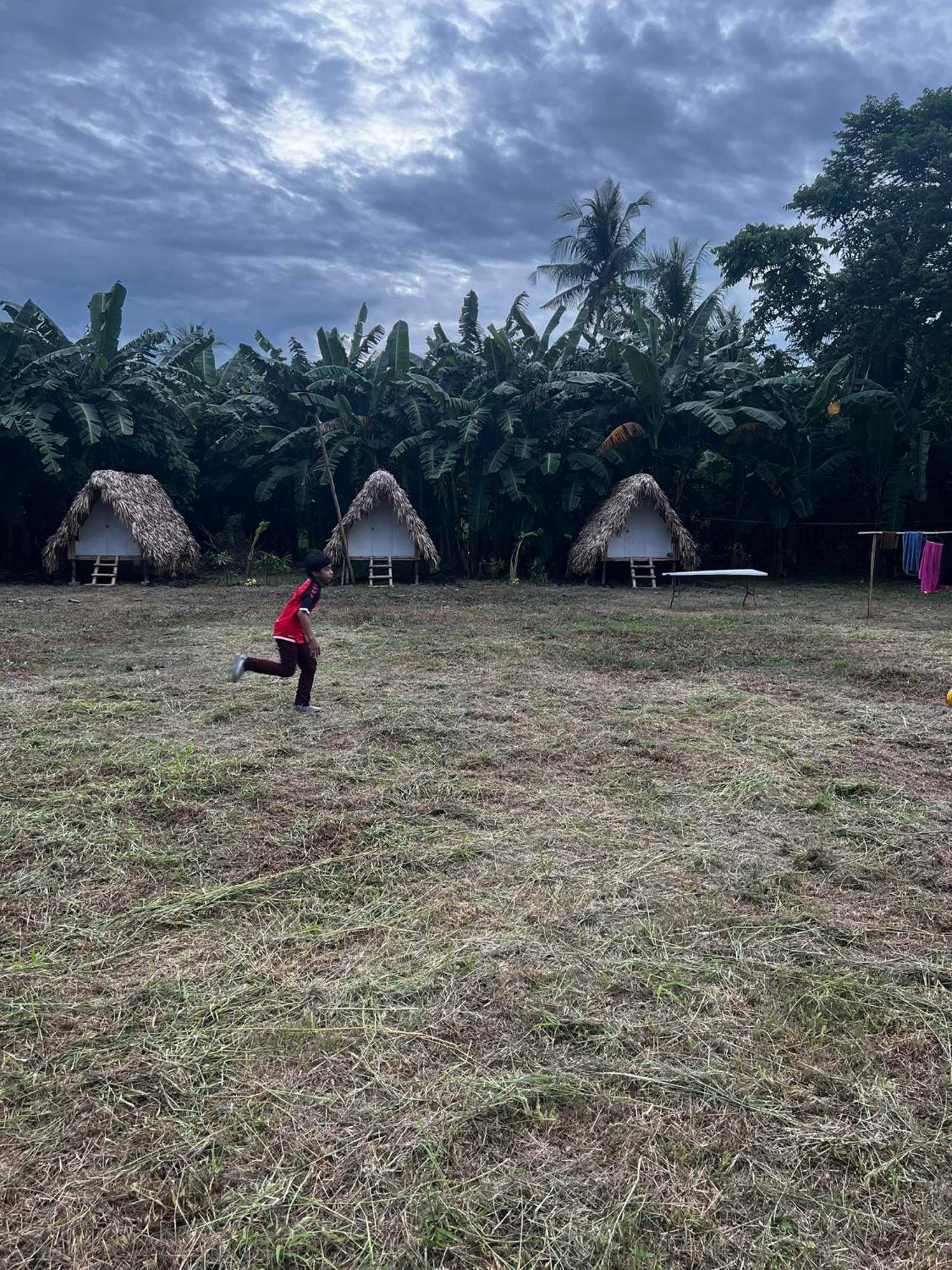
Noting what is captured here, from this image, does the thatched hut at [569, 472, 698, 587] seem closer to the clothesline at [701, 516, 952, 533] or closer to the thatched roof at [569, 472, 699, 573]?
the thatched roof at [569, 472, 699, 573]

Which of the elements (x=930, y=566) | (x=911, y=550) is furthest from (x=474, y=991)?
(x=911, y=550)

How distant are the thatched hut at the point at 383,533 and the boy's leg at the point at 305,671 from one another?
9.77 m

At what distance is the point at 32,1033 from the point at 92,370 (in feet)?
48.6

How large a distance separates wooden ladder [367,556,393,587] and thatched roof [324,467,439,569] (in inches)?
25.8

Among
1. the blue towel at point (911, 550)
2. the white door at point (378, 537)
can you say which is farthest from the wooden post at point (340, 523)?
the blue towel at point (911, 550)

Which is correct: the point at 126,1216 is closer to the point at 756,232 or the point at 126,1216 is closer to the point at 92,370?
the point at 92,370

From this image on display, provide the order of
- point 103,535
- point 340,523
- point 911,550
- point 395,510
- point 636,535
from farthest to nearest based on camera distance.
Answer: point 636,535, point 395,510, point 340,523, point 103,535, point 911,550

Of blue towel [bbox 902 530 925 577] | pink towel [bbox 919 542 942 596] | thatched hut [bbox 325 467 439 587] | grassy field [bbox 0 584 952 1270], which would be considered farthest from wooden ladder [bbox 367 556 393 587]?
grassy field [bbox 0 584 952 1270]

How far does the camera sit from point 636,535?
1606 centimetres

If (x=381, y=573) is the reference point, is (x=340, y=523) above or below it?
above

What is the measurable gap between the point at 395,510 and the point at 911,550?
8.93 metres

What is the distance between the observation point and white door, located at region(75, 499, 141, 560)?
49.8 feet

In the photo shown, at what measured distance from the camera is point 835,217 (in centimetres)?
1761

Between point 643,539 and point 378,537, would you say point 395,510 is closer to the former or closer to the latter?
point 378,537
